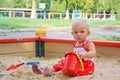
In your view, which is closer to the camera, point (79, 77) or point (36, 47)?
point (79, 77)

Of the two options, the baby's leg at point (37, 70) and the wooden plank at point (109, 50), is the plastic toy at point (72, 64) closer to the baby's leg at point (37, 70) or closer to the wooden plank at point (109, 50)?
the baby's leg at point (37, 70)

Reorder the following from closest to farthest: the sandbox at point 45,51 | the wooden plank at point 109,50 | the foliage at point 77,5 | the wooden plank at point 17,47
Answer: the sandbox at point 45,51
the wooden plank at point 109,50
the wooden plank at point 17,47
the foliage at point 77,5

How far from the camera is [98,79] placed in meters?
2.15

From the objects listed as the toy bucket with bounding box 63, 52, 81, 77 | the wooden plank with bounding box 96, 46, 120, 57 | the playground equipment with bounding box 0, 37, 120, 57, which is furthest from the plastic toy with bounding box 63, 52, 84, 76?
the playground equipment with bounding box 0, 37, 120, 57

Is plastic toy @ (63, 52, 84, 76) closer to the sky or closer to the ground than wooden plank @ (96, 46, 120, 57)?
closer to the sky

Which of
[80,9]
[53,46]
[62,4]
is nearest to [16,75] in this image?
[53,46]

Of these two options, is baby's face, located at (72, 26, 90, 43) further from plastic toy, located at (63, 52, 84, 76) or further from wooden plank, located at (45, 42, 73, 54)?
wooden plank, located at (45, 42, 73, 54)

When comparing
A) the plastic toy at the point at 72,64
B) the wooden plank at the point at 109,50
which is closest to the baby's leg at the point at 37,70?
the plastic toy at the point at 72,64

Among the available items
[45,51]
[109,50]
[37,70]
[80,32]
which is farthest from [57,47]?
[80,32]

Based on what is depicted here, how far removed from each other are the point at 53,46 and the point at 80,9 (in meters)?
19.4

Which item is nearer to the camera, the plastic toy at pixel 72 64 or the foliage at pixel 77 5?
the plastic toy at pixel 72 64

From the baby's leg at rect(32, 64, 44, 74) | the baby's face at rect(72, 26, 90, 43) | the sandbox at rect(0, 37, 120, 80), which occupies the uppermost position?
the baby's face at rect(72, 26, 90, 43)

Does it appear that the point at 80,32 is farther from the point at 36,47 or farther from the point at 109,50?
the point at 36,47

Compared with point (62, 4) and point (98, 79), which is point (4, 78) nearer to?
point (98, 79)
